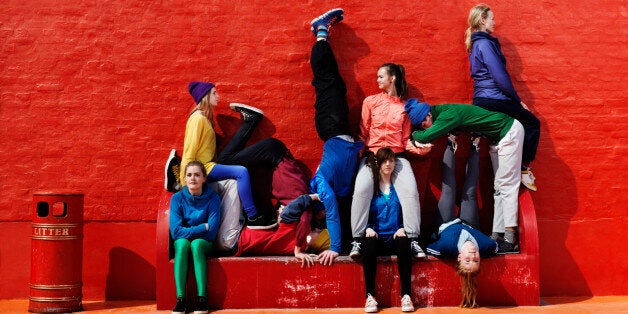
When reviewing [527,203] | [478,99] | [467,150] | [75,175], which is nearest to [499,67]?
[478,99]

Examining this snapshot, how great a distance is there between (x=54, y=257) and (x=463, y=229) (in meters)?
3.91

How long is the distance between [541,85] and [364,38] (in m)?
2.00

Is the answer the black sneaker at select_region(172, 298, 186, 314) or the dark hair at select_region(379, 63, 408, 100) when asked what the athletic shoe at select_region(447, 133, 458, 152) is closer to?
the dark hair at select_region(379, 63, 408, 100)

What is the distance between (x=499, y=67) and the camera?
7.46m

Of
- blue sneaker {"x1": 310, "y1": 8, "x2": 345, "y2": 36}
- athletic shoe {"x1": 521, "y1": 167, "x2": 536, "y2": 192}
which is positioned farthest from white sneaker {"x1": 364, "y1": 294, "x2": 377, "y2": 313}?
blue sneaker {"x1": 310, "y1": 8, "x2": 345, "y2": 36}

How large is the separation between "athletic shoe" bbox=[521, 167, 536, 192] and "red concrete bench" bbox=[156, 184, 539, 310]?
0.75 m

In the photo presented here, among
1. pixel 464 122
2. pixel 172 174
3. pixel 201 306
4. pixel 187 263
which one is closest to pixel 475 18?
pixel 464 122

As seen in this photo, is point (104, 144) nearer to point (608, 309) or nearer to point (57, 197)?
point (57, 197)

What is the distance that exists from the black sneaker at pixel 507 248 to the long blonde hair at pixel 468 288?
529 millimetres

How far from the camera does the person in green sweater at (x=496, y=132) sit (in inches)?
288

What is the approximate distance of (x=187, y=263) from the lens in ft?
21.7

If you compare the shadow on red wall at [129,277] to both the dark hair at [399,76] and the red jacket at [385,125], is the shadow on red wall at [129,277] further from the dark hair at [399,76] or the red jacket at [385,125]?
the dark hair at [399,76]

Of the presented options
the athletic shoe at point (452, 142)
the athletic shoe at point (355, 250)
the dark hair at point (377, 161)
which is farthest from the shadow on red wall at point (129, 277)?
the athletic shoe at point (452, 142)

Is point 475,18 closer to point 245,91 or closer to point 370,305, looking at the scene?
point 245,91
